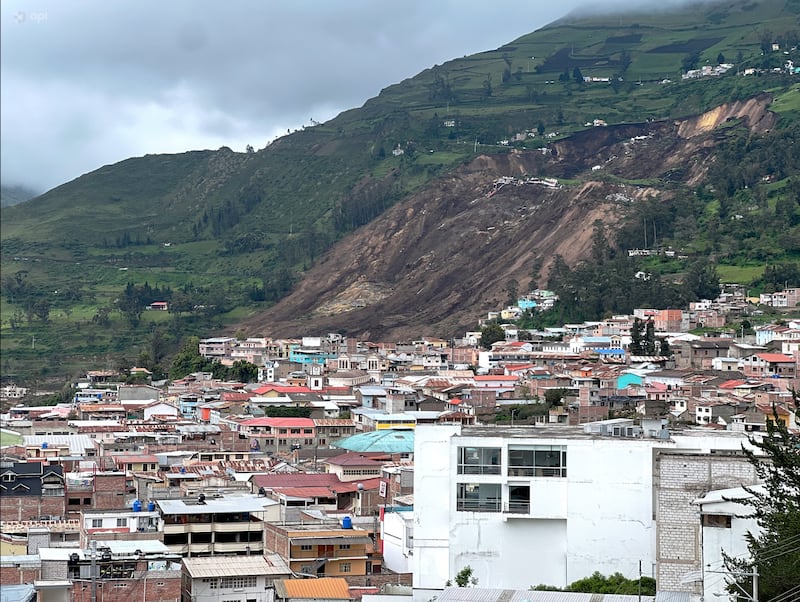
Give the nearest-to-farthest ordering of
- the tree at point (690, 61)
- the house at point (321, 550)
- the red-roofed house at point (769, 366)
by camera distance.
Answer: the house at point (321, 550)
the red-roofed house at point (769, 366)
the tree at point (690, 61)

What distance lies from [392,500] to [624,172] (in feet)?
302

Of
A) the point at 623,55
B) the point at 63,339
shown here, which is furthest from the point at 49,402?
the point at 623,55

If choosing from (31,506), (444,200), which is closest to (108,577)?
(31,506)

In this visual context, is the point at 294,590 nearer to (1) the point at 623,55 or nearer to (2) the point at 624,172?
(2) the point at 624,172

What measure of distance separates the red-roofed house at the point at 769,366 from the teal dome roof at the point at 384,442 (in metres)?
20.0

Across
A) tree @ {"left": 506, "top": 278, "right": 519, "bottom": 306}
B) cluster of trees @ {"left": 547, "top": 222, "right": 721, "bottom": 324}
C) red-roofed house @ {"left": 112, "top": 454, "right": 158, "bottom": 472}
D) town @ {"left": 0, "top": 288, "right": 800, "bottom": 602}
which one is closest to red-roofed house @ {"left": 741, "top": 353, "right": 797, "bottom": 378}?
town @ {"left": 0, "top": 288, "right": 800, "bottom": 602}

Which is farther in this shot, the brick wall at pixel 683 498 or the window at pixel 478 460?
the window at pixel 478 460

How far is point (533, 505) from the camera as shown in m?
25.2

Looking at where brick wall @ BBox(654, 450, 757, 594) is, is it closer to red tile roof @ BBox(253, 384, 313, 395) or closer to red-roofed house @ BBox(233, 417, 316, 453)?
red-roofed house @ BBox(233, 417, 316, 453)

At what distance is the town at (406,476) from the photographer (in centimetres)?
2478

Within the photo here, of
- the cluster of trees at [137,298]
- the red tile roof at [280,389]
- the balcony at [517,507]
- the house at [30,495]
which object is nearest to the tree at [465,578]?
the balcony at [517,507]

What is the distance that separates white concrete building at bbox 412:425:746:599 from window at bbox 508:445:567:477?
2 centimetres

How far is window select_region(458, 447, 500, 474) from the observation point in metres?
25.4

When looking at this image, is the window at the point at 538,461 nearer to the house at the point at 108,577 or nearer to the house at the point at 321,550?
the house at the point at 108,577
